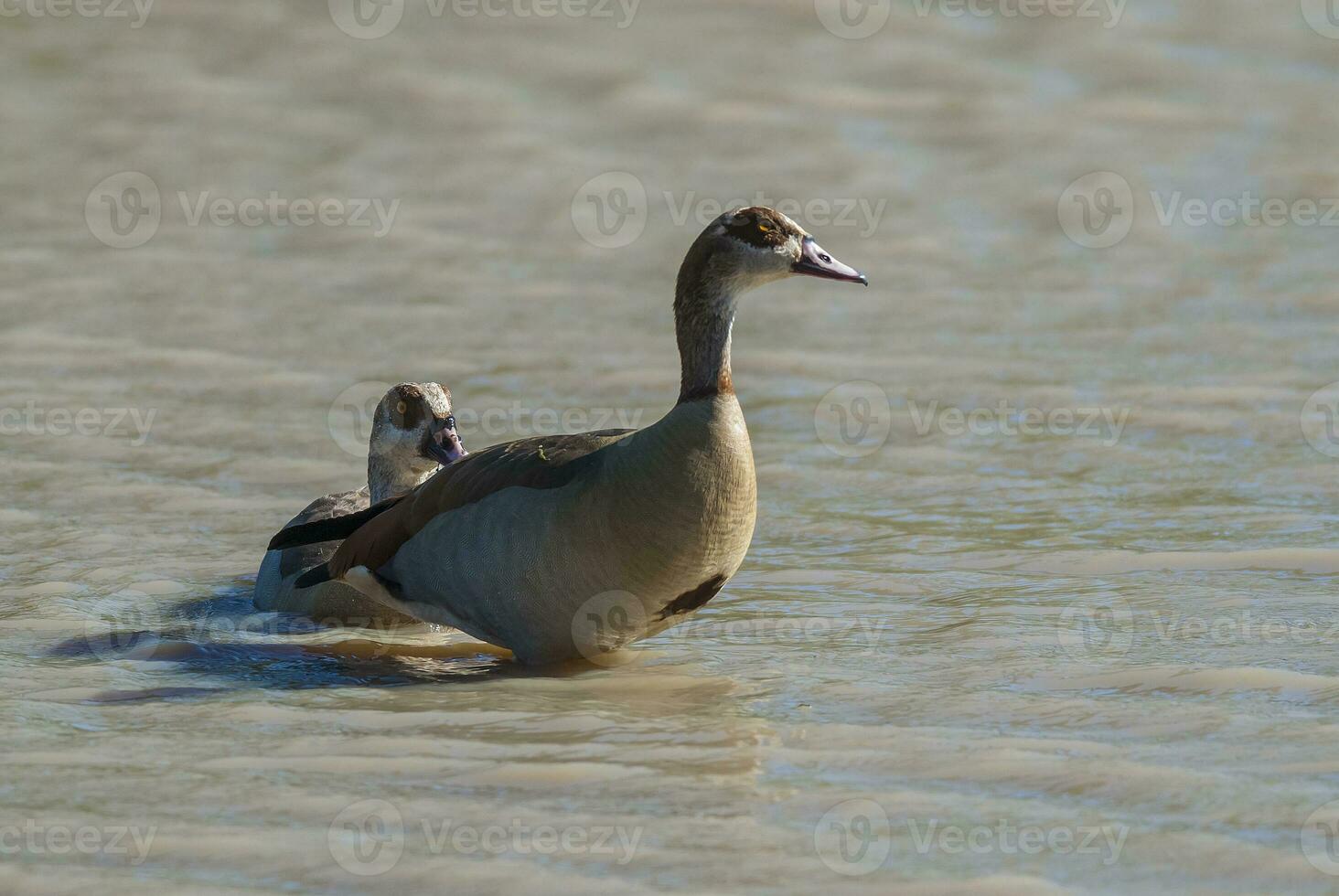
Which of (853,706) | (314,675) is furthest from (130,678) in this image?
(853,706)

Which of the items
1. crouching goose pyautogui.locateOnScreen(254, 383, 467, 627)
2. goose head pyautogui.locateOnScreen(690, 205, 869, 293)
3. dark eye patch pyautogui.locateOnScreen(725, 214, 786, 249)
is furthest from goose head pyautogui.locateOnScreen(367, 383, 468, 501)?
dark eye patch pyautogui.locateOnScreen(725, 214, 786, 249)

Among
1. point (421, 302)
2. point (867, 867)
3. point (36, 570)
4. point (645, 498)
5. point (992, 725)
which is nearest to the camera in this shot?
point (867, 867)

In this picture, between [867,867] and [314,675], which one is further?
[314,675]

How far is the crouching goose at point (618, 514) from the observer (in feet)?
20.1

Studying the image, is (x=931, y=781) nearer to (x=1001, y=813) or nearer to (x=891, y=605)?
(x=1001, y=813)

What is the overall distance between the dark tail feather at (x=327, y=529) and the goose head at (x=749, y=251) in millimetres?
1484

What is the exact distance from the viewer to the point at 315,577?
6.93 metres

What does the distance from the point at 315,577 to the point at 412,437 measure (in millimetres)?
983

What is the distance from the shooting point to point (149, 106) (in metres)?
14.4

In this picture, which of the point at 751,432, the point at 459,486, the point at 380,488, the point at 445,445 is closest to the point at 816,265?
the point at 459,486

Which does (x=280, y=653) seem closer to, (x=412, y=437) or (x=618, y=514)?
(x=412, y=437)

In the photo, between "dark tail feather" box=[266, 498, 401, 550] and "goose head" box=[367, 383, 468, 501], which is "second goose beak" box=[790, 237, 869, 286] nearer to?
"dark tail feather" box=[266, 498, 401, 550]

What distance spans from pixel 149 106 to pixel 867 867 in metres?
11.4

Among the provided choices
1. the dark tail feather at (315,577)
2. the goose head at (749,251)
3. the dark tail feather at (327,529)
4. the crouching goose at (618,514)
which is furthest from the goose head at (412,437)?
the goose head at (749,251)
